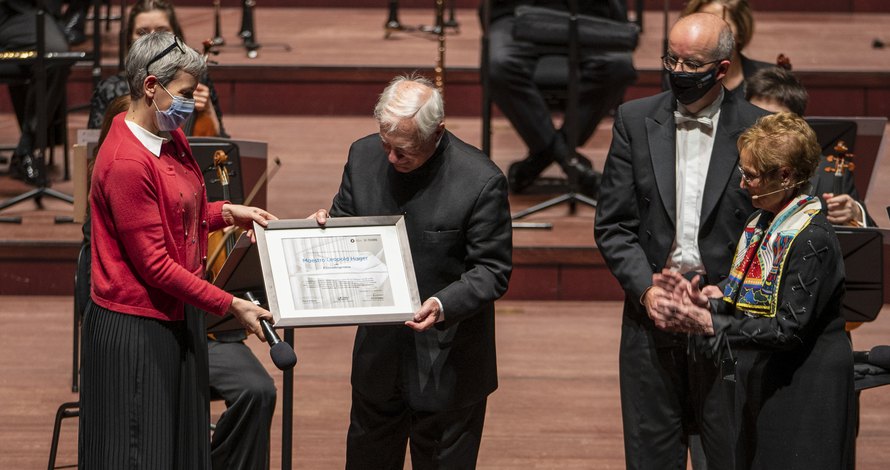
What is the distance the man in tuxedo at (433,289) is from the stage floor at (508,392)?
0.96 m

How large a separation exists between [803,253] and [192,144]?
2.03 metres

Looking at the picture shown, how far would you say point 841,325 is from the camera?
2.79 meters

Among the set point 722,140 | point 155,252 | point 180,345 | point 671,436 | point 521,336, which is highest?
point 722,140

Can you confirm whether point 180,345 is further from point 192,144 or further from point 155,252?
point 192,144

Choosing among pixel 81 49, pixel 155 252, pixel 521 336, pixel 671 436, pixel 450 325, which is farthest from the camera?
pixel 81 49

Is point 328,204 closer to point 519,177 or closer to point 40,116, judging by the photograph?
point 519,177

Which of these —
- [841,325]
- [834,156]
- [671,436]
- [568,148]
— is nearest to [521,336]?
[568,148]

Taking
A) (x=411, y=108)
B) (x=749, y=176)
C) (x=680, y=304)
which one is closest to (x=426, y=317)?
(x=411, y=108)

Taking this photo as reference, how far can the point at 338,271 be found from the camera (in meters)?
2.74

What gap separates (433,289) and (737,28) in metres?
1.95

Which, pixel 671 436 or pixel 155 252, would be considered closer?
pixel 155 252

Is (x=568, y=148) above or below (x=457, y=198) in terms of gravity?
below

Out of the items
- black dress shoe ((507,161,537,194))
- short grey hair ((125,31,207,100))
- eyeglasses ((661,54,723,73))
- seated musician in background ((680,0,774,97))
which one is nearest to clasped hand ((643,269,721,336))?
eyeglasses ((661,54,723,73))

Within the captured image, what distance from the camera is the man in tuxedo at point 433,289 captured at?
9.25 ft
